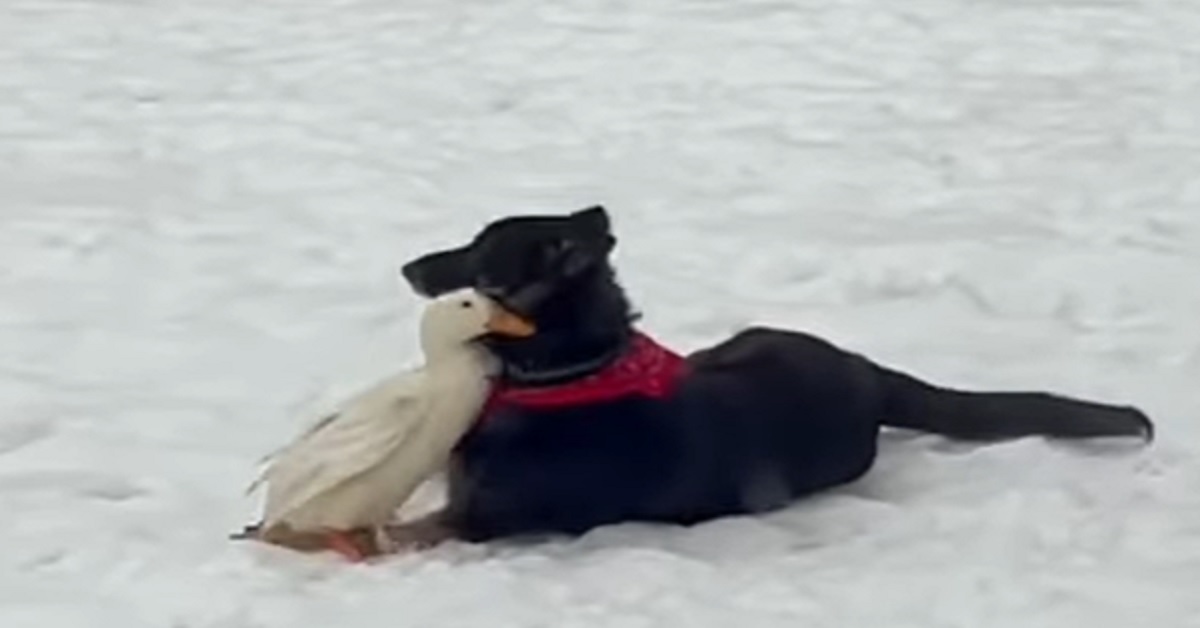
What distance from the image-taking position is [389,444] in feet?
9.80

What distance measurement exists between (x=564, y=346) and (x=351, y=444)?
0.83 feet

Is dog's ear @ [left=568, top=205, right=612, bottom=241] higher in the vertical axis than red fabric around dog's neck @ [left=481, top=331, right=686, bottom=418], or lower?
higher

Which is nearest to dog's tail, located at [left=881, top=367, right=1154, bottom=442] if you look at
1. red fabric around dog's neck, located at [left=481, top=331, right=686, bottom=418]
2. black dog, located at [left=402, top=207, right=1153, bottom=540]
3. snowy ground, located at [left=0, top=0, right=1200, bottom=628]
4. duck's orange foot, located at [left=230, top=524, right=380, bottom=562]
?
snowy ground, located at [left=0, top=0, right=1200, bottom=628]

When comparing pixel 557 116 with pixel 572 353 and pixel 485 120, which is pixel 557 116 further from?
pixel 572 353

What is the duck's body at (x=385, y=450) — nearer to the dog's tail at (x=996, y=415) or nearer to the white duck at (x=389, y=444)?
the white duck at (x=389, y=444)

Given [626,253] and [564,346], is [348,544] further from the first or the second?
[626,253]

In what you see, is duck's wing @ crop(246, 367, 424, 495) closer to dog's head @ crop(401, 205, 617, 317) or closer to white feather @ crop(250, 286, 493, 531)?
white feather @ crop(250, 286, 493, 531)

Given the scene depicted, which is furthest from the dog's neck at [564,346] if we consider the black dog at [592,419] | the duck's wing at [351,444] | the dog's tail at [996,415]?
the dog's tail at [996,415]

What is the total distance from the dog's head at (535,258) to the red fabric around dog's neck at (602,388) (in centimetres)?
9

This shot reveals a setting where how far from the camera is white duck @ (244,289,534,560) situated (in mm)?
2988

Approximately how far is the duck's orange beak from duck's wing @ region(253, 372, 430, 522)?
10 cm

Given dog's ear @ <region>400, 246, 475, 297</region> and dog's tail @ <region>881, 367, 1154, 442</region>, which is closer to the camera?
dog's ear @ <region>400, 246, 475, 297</region>

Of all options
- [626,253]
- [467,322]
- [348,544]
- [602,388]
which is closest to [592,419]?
[602,388]

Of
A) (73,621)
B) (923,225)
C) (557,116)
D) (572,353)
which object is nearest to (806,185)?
(923,225)
